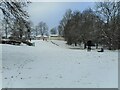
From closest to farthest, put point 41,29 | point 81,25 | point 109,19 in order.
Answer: point 109,19
point 81,25
point 41,29

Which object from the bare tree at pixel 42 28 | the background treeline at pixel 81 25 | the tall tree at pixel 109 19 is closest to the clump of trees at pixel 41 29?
the bare tree at pixel 42 28

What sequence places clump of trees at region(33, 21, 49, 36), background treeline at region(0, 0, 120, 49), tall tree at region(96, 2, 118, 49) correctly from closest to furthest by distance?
background treeline at region(0, 0, 120, 49) → tall tree at region(96, 2, 118, 49) → clump of trees at region(33, 21, 49, 36)

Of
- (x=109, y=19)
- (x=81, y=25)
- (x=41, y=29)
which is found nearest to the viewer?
(x=109, y=19)

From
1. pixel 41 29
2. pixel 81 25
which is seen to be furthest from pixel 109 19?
pixel 41 29

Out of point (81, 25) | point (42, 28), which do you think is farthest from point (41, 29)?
point (81, 25)

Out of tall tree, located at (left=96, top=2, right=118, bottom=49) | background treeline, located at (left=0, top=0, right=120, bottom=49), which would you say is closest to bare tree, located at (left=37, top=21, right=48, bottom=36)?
background treeline, located at (left=0, top=0, right=120, bottom=49)

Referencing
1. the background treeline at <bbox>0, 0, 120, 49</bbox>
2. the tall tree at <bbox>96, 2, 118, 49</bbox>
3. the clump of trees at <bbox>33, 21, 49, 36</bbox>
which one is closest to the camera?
the background treeline at <bbox>0, 0, 120, 49</bbox>

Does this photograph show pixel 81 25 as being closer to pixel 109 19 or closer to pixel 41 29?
pixel 109 19

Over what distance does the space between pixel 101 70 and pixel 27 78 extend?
13.8ft

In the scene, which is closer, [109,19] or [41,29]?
[109,19]

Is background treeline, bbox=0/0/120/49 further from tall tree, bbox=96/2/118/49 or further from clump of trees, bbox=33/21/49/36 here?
clump of trees, bbox=33/21/49/36

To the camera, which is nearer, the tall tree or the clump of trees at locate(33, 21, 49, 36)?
the tall tree

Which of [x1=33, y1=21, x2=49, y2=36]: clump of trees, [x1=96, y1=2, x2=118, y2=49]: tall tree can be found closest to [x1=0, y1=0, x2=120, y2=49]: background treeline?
[x1=96, y1=2, x2=118, y2=49]: tall tree

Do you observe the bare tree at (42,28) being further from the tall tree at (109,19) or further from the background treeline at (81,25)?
the tall tree at (109,19)
